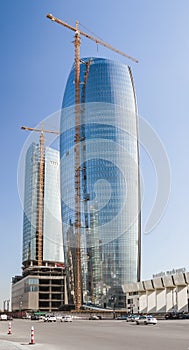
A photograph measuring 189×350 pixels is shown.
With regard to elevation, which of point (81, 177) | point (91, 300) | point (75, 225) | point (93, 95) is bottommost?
point (91, 300)

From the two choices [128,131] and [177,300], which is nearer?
[177,300]

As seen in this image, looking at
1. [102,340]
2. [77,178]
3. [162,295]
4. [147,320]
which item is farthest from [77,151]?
[102,340]

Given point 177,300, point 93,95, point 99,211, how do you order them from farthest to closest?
point 93,95 < point 99,211 < point 177,300

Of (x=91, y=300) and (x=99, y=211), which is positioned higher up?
(x=99, y=211)

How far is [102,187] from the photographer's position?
157750 millimetres

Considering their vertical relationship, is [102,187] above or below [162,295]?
above

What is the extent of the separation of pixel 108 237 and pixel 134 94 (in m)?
55.2

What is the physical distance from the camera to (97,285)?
161 metres

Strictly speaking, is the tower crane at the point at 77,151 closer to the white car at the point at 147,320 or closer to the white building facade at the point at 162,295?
the white building facade at the point at 162,295

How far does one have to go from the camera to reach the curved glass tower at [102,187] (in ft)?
502

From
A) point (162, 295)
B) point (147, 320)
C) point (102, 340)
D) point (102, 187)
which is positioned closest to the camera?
point (102, 340)

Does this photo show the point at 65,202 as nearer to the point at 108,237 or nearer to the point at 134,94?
the point at 108,237

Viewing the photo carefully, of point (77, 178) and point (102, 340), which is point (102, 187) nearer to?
point (77, 178)

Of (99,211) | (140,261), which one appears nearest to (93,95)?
(99,211)
